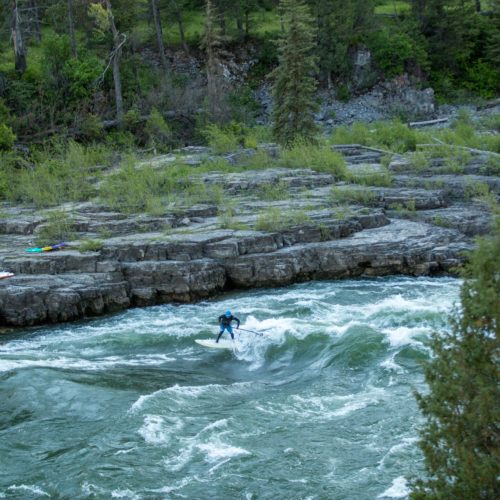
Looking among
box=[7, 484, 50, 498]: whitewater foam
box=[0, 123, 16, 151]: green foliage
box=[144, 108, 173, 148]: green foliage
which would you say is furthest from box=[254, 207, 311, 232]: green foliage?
box=[144, 108, 173, 148]: green foliage

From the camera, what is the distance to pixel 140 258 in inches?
859

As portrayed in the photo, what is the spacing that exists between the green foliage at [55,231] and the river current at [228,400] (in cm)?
447

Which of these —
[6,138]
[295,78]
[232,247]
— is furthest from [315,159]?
[6,138]

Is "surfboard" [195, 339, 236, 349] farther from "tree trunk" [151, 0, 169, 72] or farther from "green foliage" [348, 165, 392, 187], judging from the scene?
"tree trunk" [151, 0, 169, 72]

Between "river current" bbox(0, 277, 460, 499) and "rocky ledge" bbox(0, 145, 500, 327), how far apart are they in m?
0.80

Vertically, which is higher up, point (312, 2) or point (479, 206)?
point (312, 2)

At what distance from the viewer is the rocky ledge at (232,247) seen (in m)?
20.5

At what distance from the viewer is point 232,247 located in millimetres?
21984

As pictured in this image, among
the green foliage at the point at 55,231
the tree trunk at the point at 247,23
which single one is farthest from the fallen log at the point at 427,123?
the green foliage at the point at 55,231

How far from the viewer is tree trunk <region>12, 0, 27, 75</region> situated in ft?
123

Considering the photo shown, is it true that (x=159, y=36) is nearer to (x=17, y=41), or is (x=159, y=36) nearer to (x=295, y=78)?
(x=17, y=41)

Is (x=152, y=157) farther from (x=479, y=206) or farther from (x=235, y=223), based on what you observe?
(x=479, y=206)

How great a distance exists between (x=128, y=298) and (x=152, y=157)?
49.9ft

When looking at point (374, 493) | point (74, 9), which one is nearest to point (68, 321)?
point (374, 493)
